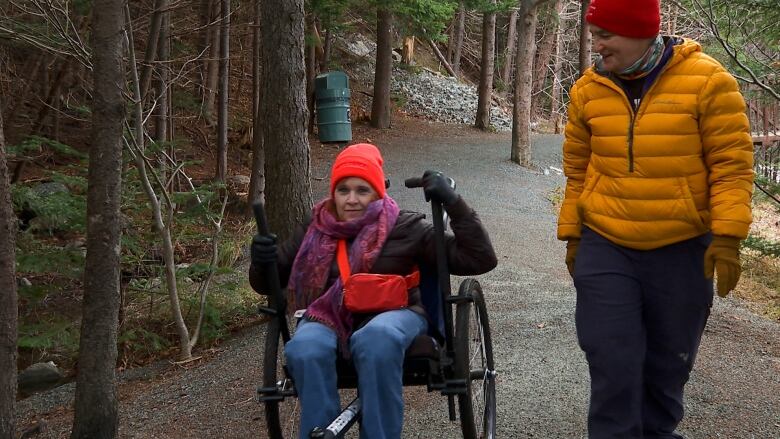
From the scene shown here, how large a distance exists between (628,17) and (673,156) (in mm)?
521

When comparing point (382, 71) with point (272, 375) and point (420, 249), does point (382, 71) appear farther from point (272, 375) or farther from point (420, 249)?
point (272, 375)

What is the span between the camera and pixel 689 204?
3078 millimetres

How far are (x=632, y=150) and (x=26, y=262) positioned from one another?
5.73 meters

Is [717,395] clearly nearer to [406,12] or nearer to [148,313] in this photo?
[148,313]

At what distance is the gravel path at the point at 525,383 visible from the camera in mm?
4672

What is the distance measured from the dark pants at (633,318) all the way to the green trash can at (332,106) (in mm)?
15316

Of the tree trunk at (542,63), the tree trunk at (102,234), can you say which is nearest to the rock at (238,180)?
the tree trunk at (102,234)

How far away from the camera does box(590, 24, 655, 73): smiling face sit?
10.2 ft

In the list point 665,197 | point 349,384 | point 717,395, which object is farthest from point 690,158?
point 717,395

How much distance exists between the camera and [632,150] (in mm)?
3146

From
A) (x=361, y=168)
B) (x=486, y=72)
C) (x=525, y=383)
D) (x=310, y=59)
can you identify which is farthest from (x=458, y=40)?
(x=361, y=168)

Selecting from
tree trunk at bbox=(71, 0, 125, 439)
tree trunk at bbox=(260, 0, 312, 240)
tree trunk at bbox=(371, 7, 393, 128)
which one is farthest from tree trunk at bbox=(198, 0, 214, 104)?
tree trunk at bbox=(71, 0, 125, 439)

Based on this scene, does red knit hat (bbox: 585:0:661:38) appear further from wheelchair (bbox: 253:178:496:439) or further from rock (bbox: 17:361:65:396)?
rock (bbox: 17:361:65:396)

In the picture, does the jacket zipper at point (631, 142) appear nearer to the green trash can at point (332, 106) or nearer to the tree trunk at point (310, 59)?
the green trash can at point (332, 106)
